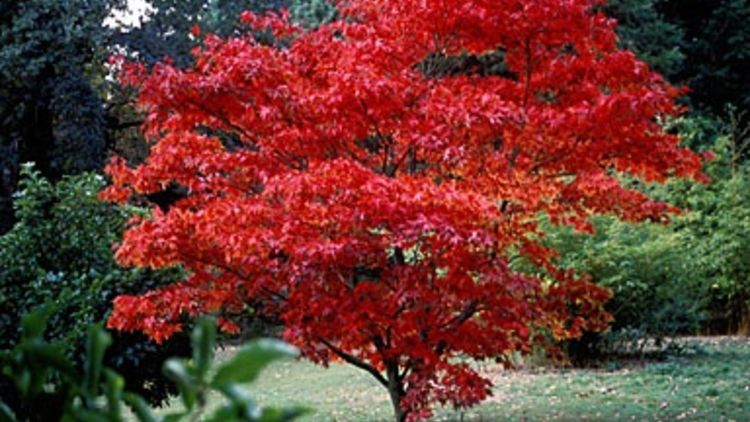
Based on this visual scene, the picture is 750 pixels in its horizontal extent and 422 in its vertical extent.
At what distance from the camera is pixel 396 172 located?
→ 22.1 ft

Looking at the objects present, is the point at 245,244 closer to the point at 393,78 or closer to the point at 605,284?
the point at 393,78

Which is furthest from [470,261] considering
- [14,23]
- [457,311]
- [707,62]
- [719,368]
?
[707,62]

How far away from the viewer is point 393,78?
6070 mm

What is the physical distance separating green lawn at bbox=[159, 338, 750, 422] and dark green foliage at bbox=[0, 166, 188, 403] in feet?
9.56

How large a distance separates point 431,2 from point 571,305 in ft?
19.0

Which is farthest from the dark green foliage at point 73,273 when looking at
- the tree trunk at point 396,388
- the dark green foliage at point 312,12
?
the dark green foliage at point 312,12

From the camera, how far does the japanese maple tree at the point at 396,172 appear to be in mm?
5629

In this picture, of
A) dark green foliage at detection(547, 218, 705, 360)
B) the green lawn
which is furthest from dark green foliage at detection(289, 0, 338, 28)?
dark green foliage at detection(547, 218, 705, 360)

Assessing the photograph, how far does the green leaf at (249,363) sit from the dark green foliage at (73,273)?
19.7ft

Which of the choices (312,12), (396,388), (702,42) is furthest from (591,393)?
(702,42)

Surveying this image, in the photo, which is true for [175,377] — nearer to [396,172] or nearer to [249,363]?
Answer: [249,363]

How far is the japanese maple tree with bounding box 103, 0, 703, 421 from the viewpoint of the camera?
5.63 metres

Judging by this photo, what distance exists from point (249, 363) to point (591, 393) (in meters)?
9.68

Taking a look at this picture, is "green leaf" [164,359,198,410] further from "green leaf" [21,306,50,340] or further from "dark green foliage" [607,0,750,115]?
"dark green foliage" [607,0,750,115]
